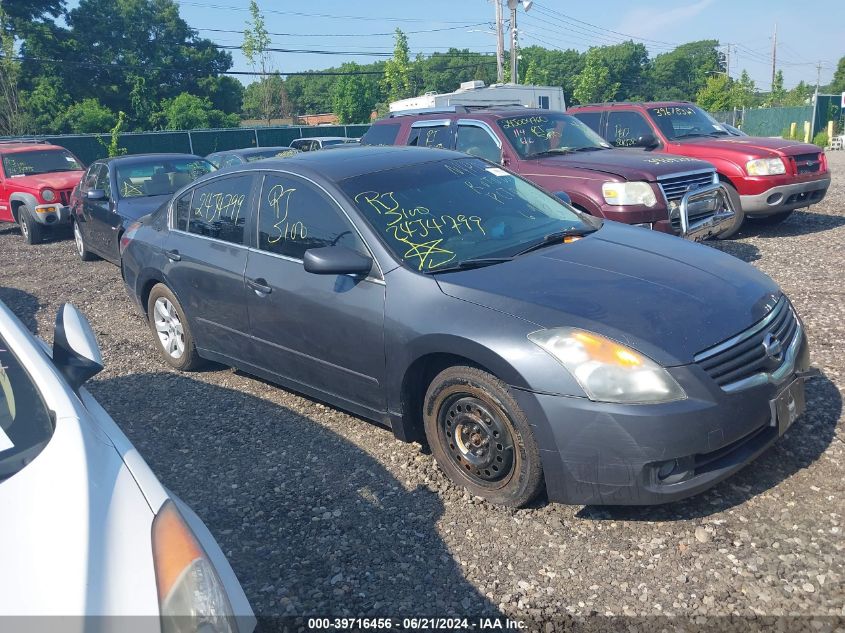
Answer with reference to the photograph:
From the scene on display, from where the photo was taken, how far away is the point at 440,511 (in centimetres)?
353

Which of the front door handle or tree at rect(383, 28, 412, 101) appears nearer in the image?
the front door handle

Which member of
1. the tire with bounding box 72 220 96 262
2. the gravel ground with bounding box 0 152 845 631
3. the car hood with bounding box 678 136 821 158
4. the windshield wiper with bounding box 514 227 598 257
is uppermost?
the car hood with bounding box 678 136 821 158

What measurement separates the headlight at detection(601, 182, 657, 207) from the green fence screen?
75.0ft

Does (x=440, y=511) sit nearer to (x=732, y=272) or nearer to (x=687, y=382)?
(x=687, y=382)

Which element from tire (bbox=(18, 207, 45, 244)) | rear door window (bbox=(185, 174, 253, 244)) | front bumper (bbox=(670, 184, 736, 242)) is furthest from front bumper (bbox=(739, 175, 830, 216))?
tire (bbox=(18, 207, 45, 244))

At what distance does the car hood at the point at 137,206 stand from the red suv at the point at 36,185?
4210mm

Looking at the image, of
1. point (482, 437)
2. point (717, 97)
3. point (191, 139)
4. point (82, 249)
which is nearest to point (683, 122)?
point (482, 437)

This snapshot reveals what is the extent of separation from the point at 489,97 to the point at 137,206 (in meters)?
11.0

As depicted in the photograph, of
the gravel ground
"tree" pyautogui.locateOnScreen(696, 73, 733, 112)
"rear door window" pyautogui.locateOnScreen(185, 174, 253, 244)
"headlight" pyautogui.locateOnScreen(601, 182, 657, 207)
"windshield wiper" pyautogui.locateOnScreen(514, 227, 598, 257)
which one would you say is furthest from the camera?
"tree" pyautogui.locateOnScreen(696, 73, 733, 112)

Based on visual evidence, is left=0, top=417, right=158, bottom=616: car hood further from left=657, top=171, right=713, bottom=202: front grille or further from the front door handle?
left=657, top=171, right=713, bottom=202: front grille

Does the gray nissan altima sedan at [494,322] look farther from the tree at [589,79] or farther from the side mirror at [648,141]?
the tree at [589,79]

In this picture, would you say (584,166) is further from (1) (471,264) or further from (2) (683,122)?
(1) (471,264)

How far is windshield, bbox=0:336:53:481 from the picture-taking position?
6.91 feet

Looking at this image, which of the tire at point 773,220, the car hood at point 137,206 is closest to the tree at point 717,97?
the tire at point 773,220
